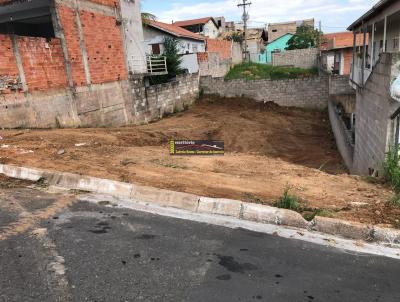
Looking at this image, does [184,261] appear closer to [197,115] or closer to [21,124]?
[21,124]

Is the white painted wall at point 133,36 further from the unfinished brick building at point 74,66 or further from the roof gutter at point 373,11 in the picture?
the roof gutter at point 373,11

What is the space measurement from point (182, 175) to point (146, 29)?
23458 mm

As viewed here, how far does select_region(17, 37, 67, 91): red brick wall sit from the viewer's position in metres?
10.7

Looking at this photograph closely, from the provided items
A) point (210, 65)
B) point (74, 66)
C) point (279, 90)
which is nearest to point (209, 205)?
point (74, 66)

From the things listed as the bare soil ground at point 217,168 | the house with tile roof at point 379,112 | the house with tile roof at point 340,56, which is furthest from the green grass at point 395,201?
the house with tile roof at point 340,56

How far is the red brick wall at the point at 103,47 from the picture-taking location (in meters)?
13.8

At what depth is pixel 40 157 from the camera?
653cm

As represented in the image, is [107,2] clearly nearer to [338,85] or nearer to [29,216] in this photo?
[29,216]

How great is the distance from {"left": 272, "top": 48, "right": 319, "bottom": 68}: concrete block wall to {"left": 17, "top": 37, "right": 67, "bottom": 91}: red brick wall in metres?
30.8

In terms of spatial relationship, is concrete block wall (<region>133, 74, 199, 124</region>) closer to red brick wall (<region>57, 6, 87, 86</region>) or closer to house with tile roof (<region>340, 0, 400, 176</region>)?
red brick wall (<region>57, 6, 87, 86</region>)

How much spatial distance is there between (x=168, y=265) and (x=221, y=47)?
33464mm

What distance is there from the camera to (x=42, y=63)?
446 inches

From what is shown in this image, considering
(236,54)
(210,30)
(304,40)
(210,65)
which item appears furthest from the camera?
(210,30)

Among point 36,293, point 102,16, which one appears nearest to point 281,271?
point 36,293
